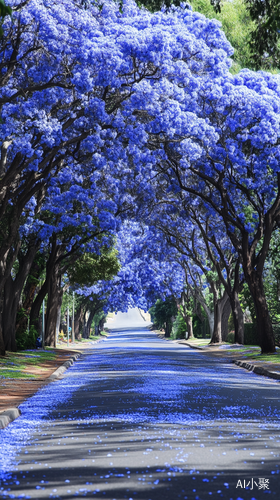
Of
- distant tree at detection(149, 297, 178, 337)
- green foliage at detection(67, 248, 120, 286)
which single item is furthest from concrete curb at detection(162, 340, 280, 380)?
distant tree at detection(149, 297, 178, 337)

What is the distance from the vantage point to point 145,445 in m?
7.89

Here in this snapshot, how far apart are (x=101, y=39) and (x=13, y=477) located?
14143mm

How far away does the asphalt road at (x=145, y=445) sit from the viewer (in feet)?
19.6

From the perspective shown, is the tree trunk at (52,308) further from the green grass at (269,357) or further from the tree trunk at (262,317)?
the green grass at (269,357)

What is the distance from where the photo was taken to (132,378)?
58.3ft

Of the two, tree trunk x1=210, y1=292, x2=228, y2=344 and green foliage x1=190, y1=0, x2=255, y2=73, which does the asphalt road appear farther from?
tree trunk x1=210, y1=292, x2=228, y2=344

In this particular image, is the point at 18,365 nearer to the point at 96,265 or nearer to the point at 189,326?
the point at 96,265

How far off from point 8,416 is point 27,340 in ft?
76.8

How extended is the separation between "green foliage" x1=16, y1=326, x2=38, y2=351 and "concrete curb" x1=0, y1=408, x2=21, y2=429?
21.7 metres

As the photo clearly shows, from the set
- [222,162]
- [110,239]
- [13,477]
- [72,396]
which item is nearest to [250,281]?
[222,162]

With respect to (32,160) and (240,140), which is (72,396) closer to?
(32,160)

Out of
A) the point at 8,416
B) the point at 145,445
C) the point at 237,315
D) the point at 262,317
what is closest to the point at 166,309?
the point at 237,315

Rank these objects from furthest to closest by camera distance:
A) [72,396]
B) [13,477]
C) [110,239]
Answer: [110,239] < [72,396] < [13,477]

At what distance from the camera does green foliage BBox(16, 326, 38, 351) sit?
33000 mm
